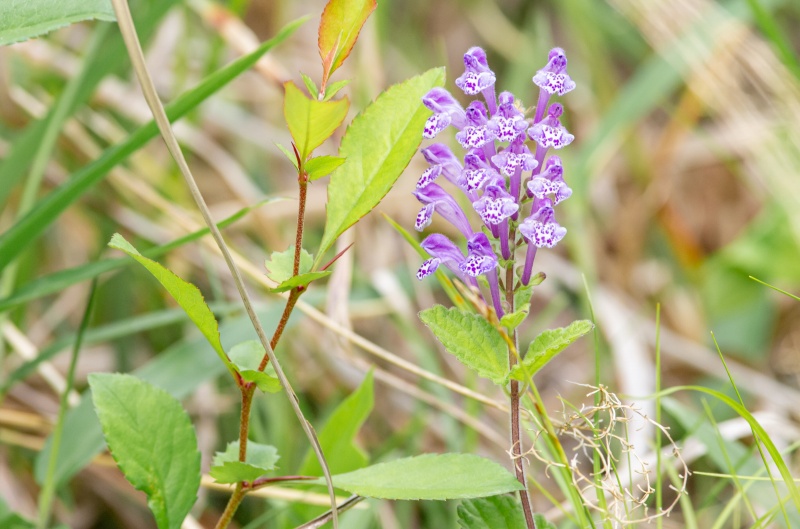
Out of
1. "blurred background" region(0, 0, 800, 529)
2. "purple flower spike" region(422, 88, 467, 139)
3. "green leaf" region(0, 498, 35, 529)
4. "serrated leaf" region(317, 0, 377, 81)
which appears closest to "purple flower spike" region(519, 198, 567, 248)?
"purple flower spike" region(422, 88, 467, 139)

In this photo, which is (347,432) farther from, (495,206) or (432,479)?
(495,206)

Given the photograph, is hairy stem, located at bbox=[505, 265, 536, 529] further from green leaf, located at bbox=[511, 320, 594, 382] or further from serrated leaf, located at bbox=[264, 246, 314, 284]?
serrated leaf, located at bbox=[264, 246, 314, 284]

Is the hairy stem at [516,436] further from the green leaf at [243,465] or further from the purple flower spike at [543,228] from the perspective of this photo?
the green leaf at [243,465]

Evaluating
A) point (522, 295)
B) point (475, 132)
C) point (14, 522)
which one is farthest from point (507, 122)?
point (14, 522)

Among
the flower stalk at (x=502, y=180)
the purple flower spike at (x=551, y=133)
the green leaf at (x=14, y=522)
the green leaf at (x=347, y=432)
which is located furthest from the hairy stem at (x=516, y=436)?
the green leaf at (x=14, y=522)

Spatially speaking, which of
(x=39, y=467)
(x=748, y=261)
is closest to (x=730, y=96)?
(x=748, y=261)

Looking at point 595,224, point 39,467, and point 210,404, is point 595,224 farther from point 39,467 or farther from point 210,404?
point 39,467
